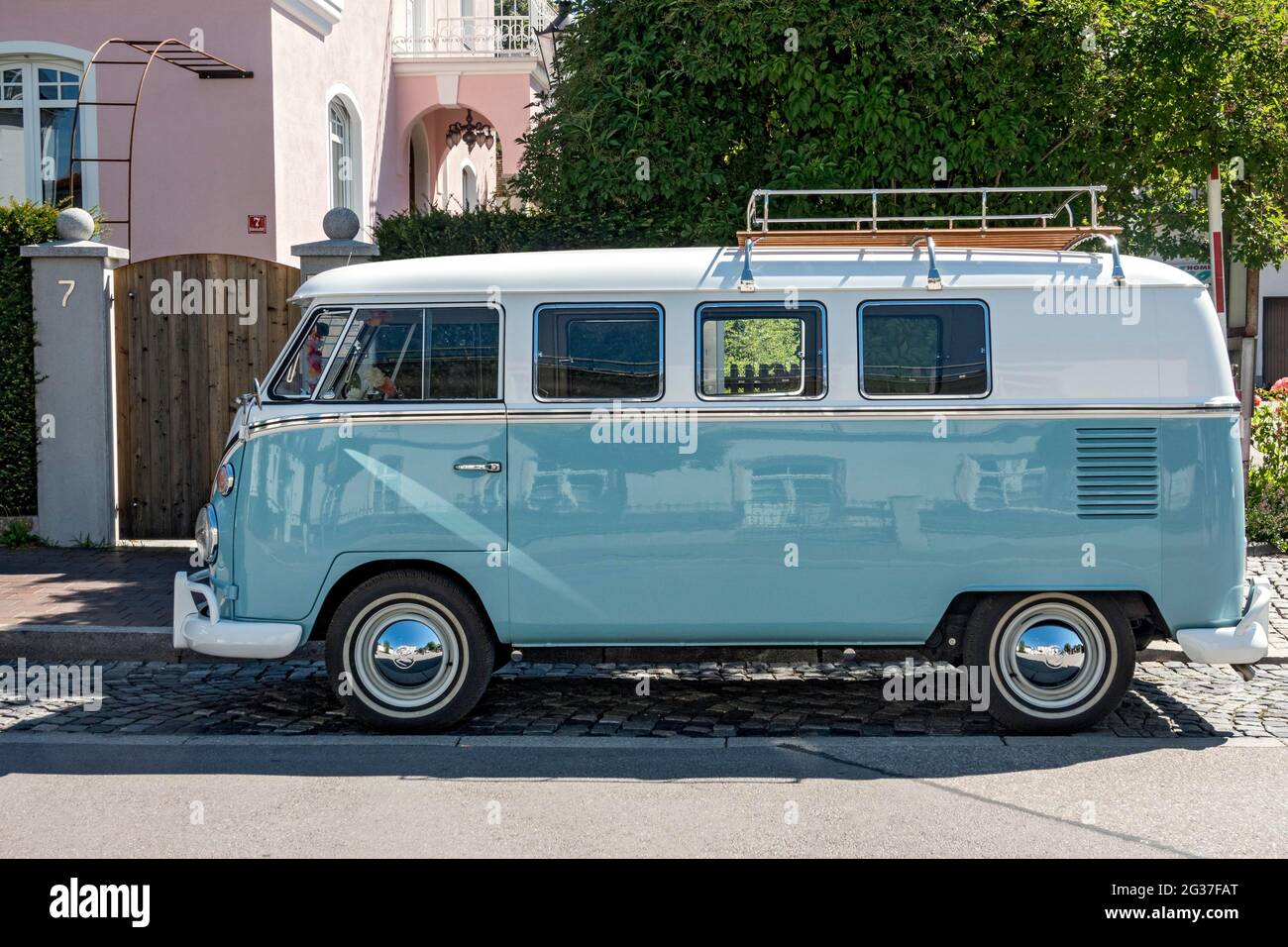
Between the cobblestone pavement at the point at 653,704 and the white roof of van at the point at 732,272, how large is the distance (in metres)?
2.27

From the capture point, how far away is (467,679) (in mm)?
7027

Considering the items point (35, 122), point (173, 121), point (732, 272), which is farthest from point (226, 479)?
point (35, 122)

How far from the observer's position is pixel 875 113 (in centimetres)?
1184

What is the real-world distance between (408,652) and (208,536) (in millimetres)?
1205

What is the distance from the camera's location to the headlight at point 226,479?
698cm

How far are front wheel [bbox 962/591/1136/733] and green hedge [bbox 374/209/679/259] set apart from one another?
19.7ft

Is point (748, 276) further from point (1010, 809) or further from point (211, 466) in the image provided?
point (211, 466)

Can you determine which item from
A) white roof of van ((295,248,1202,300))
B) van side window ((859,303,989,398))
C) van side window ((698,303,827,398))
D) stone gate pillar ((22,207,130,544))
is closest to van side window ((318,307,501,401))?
white roof of van ((295,248,1202,300))

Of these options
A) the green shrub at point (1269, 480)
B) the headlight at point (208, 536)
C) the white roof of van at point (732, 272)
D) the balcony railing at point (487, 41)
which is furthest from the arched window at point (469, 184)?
the headlight at point (208, 536)

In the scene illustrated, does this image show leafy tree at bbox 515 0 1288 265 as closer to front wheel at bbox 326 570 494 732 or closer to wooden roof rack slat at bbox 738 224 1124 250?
wooden roof rack slat at bbox 738 224 1124 250

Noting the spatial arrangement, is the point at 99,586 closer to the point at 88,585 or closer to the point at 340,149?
the point at 88,585

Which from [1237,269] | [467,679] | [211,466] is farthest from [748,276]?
[1237,269]

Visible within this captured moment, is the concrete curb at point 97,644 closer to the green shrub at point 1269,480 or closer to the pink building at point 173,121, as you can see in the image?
the pink building at point 173,121

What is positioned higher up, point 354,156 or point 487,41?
point 487,41
